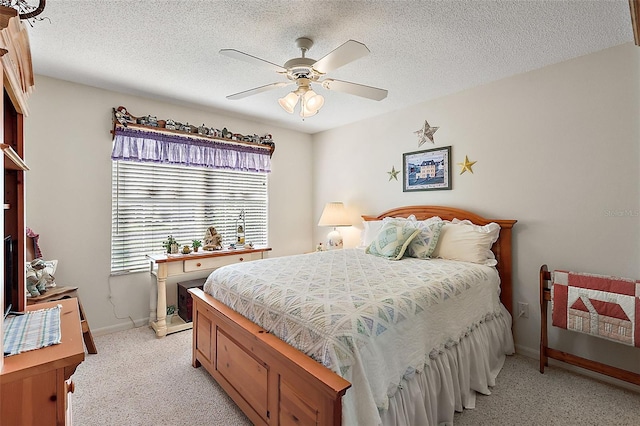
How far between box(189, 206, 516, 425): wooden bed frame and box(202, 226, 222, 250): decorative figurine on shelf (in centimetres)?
115

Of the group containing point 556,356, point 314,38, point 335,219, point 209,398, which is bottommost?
point 209,398

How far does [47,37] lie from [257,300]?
2.33 m

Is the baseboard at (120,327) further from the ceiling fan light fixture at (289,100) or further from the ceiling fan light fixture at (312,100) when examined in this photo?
the ceiling fan light fixture at (312,100)

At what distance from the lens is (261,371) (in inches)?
67.5

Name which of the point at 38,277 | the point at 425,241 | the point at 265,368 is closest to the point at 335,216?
the point at 425,241

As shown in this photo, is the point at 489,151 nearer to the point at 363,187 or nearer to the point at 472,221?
the point at 472,221

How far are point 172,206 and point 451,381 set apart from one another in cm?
324

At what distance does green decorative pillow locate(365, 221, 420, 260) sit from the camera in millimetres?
2854

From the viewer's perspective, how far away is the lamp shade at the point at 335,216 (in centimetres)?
414

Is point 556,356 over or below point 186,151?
below

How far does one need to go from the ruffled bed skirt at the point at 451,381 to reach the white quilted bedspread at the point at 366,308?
3.0 inches

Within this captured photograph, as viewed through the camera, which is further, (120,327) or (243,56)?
(120,327)

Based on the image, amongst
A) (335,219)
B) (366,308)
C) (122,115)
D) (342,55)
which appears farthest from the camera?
(335,219)

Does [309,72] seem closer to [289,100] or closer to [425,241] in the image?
[289,100]
